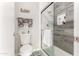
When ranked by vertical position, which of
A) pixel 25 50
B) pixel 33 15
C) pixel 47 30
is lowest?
pixel 25 50

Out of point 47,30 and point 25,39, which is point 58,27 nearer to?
point 47,30

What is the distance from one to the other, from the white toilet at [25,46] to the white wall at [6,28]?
79 millimetres

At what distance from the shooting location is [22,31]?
98cm

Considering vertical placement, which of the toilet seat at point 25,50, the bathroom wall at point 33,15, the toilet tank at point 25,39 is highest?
the bathroom wall at point 33,15

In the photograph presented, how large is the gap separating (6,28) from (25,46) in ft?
0.68

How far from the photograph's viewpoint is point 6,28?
3.16 feet

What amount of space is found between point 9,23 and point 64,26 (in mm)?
432

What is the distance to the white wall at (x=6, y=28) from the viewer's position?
37.7 inches

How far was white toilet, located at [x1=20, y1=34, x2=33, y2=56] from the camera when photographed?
977mm

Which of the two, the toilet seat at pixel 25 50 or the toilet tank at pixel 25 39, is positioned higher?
the toilet tank at pixel 25 39

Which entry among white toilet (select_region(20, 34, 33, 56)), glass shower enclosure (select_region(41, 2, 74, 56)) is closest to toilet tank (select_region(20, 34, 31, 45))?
white toilet (select_region(20, 34, 33, 56))

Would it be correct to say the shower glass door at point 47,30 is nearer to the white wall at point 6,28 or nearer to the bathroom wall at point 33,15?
the bathroom wall at point 33,15

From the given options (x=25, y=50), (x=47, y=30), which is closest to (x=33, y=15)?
(x=47, y=30)

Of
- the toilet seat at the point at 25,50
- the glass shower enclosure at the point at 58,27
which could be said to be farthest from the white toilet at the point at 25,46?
the glass shower enclosure at the point at 58,27
